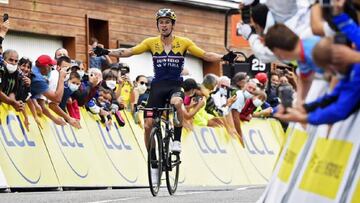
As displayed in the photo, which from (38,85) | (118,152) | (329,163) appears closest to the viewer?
(329,163)

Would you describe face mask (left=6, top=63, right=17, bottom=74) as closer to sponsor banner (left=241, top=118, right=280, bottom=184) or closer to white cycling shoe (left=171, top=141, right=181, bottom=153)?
white cycling shoe (left=171, top=141, right=181, bottom=153)

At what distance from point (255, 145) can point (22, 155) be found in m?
8.04

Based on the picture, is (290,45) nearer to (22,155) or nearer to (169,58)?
(169,58)

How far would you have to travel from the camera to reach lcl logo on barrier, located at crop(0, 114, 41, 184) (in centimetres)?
1883

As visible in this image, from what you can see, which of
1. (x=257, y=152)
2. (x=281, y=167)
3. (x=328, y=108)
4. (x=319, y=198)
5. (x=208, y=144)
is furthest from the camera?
(x=257, y=152)

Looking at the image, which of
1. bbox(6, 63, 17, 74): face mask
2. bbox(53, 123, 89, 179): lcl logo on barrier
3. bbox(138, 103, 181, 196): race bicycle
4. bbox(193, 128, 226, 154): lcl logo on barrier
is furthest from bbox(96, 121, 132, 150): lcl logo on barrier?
bbox(138, 103, 181, 196): race bicycle

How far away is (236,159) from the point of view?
82.0ft

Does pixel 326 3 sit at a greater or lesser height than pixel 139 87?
greater

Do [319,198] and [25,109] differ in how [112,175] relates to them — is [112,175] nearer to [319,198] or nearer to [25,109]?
[25,109]

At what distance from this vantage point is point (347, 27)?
24.7 feet

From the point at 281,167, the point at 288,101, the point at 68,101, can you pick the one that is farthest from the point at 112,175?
the point at 288,101

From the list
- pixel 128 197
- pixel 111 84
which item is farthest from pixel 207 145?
pixel 128 197

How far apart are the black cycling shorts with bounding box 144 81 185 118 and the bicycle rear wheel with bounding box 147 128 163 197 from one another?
15.2 inches

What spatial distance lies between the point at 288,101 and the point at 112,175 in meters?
13.6
